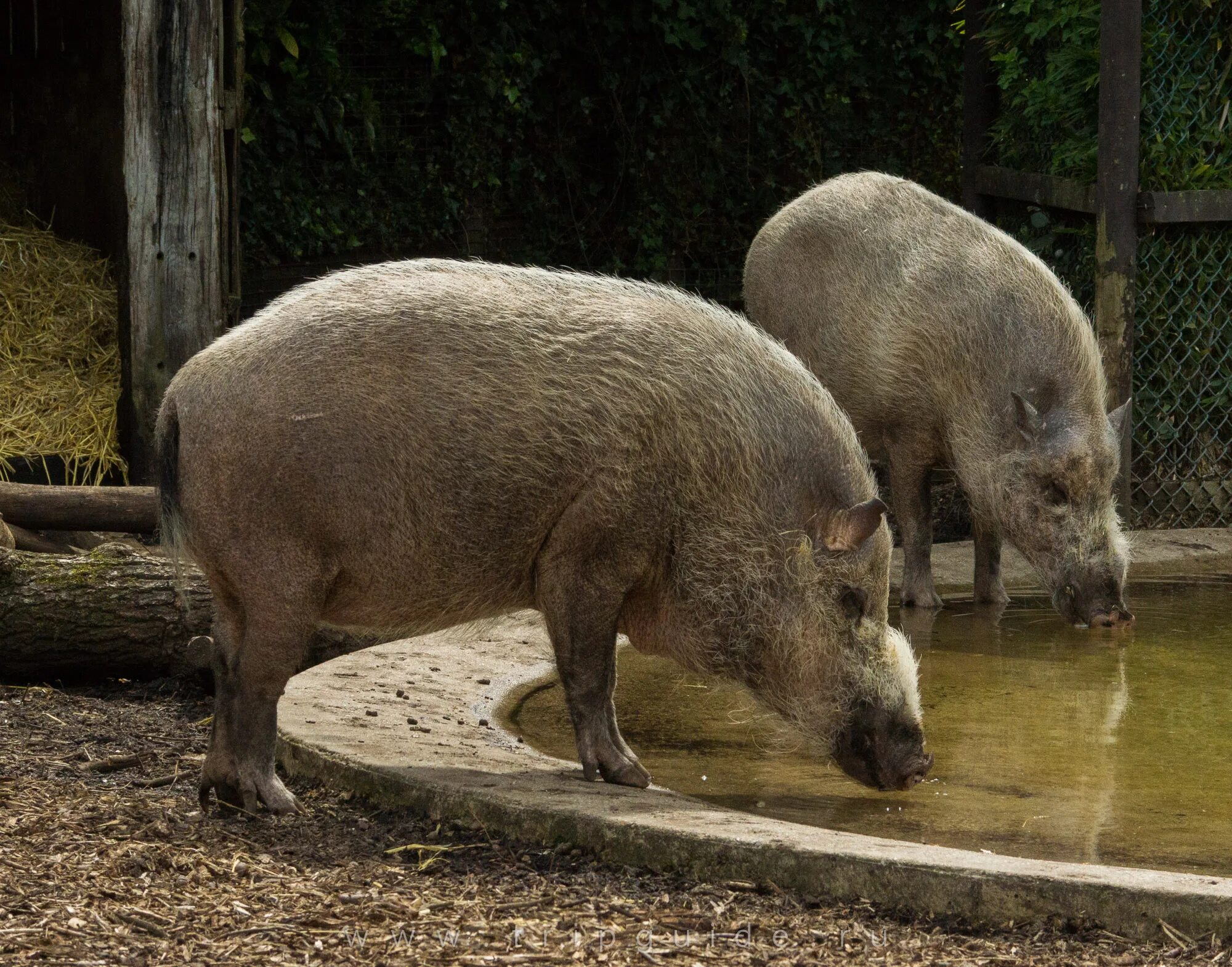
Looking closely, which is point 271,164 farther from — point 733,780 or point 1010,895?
point 1010,895

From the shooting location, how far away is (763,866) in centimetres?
373

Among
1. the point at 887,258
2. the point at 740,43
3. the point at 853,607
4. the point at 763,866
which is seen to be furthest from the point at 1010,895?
the point at 740,43

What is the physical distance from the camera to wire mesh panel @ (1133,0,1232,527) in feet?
27.9

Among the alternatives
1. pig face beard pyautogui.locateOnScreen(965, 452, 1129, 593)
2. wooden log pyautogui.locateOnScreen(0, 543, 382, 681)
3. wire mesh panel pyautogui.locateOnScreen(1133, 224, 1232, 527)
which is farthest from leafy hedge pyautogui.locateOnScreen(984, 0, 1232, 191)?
wooden log pyautogui.locateOnScreen(0, 543, 382, 681)

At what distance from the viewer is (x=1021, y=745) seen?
4.97 m

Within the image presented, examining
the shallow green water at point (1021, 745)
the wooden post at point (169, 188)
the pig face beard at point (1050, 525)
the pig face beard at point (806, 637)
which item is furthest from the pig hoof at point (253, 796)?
the pig face beard at point (1050, 525)

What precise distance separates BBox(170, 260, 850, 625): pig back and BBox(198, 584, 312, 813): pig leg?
19 cm

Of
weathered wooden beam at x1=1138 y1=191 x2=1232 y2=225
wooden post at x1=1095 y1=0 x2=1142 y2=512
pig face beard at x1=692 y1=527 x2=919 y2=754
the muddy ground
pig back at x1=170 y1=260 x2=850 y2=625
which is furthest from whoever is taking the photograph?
weathered wooden beam at x1=1138 y1=191 x2=1232 y2=225

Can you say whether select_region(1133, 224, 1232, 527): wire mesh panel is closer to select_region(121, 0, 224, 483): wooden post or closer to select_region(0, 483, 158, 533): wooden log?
select_region(121, 0, 224, 483): wooden post

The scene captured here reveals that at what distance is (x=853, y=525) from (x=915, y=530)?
2753 millimetres

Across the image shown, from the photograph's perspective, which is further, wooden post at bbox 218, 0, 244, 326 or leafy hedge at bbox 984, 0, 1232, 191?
leafy hedge at bbox 984, 0, 1232, 191

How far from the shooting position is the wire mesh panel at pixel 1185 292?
8.52 metres

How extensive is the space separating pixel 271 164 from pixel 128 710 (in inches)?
215

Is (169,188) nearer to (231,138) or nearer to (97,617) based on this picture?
(231,138)
